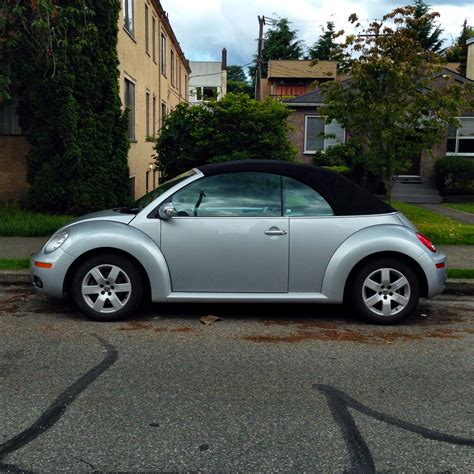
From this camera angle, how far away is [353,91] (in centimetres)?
1240

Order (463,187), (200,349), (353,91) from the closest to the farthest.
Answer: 1. (200,349)
2. (353,91)
3. (463,187)

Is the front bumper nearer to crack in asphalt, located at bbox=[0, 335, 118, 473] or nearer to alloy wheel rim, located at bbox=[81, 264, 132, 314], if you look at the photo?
alloy wheel rim, located at bbox=[81, 264, 132, 314]

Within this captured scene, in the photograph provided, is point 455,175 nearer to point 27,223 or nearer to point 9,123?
point 9,123

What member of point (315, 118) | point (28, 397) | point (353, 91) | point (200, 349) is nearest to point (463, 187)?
point (315, 118)

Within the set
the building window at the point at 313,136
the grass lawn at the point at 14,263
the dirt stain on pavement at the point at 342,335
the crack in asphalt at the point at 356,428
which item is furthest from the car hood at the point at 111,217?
the building window at the point at 313,136

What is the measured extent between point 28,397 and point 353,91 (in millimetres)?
10130

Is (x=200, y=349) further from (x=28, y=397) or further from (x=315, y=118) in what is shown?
(x=315, y=118)

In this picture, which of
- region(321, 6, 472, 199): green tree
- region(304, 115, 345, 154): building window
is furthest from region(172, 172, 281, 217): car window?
region(304, 115, 345, 154): building window

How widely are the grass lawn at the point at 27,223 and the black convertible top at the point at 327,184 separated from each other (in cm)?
453

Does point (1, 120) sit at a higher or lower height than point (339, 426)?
higher

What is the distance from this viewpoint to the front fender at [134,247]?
5.76m

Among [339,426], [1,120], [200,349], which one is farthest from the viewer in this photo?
[1,120]

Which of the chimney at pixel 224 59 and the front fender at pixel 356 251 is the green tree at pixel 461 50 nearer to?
the front fender at pixel 356 251

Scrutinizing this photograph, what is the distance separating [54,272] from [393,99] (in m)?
7.73
